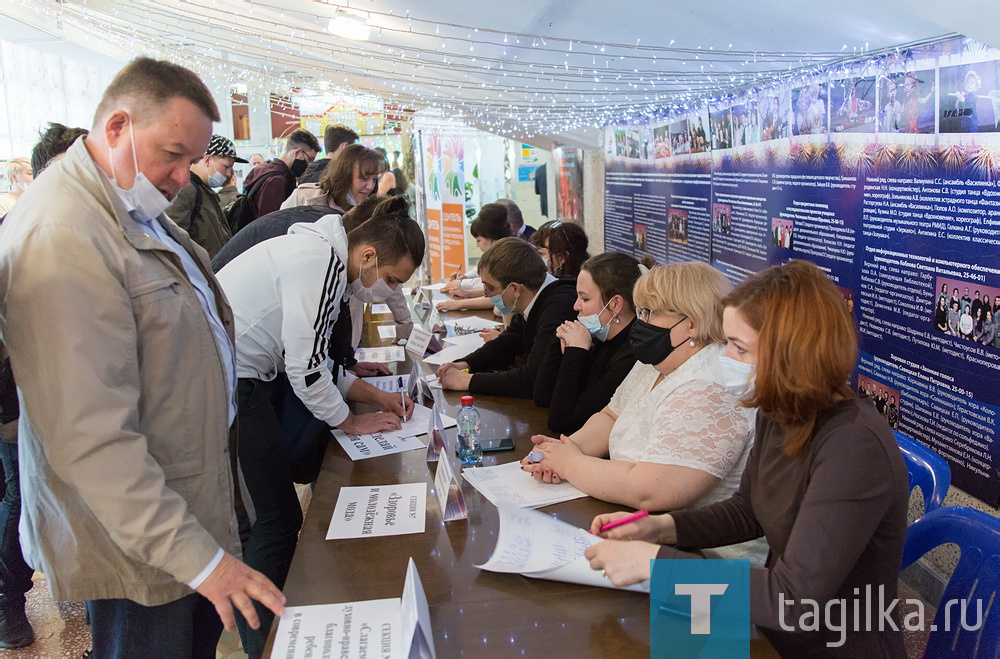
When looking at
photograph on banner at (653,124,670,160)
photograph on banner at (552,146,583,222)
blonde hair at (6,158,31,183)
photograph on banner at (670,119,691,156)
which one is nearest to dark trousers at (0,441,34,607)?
blonde hair at (6,158,31,183)

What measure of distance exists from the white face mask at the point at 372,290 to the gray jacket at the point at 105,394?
99 cm

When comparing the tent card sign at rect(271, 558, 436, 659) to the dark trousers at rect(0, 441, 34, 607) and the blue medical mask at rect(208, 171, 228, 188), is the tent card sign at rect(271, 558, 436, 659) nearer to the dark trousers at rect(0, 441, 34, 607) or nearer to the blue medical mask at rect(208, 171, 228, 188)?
the dark trousers at rect(0, 441, 34, 607)

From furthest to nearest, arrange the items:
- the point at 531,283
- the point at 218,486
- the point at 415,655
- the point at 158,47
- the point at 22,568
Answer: the point at 158,47 < the point at 531,283 < the point at 22,568 < the point at 218,486 < the point at 415,655

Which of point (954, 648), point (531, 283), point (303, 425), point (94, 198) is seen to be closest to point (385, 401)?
point (303, 425)

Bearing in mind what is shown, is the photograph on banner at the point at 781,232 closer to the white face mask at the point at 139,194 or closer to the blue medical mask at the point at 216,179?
the white face mask at the point at 139,194

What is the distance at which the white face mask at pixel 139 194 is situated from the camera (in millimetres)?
1288

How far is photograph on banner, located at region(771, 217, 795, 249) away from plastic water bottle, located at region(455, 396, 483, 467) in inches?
64.4

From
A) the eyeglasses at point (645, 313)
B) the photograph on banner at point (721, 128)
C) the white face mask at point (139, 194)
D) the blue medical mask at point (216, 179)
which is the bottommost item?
the eyeglasses at point (645, 313)

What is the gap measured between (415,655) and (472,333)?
2.83 m

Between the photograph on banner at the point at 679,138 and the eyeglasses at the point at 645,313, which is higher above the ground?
the photograph on banner at the point at 679,138

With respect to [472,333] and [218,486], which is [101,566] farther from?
[472,333]

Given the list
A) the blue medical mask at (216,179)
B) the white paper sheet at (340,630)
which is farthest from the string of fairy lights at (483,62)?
the white paper sheet at (340,630)

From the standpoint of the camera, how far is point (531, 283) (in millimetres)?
3039
